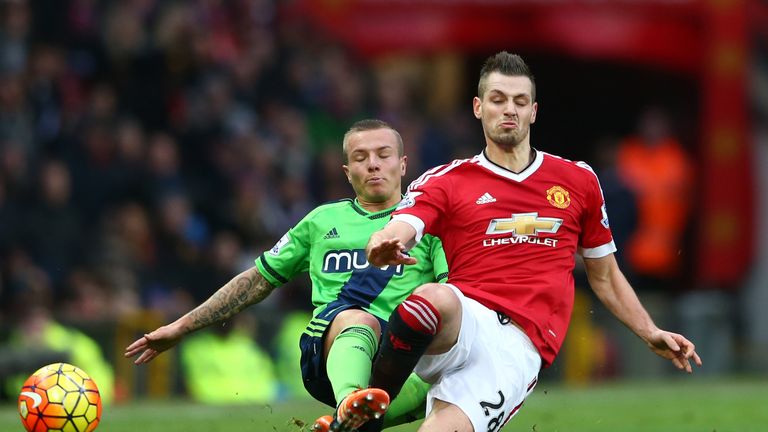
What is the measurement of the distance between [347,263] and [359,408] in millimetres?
1295

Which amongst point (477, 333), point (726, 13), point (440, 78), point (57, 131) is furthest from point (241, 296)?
point (440, 78)

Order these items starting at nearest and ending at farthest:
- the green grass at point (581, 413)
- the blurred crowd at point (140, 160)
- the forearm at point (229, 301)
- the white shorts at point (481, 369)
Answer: the white shorts at point (481, 369), the forearm at point (229, 301), the green grass at point (581, 413), the blurred crowd at point (140, 160)

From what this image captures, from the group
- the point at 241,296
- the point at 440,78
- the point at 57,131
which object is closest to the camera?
the point at 241,296

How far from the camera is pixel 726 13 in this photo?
1872cm

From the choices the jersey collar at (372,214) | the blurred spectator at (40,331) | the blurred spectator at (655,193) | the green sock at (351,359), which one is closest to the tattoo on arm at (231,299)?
the jersey collar at (372,214)

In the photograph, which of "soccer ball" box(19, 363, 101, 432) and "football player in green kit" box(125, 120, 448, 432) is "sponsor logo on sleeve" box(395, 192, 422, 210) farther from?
"soccer ball" box(19, 363, 101, 432)

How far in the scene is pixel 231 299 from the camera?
26.3 feet

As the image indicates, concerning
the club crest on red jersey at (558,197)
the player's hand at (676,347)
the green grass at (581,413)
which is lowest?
the green grass at (581,413)

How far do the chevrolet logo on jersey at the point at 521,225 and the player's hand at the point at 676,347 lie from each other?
0.75m

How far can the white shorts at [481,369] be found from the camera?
6.94m

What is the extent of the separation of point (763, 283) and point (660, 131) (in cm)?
234

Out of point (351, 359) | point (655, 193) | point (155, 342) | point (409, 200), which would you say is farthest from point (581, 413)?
point (655, 193)

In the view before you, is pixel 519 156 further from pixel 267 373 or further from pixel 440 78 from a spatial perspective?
pixel 440 78

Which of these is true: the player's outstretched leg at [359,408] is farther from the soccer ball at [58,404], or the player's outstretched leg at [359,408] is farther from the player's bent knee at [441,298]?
the soccer ball at [58,404]
